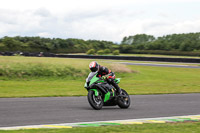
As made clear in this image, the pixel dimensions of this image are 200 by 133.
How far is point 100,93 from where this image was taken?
32.2 ft

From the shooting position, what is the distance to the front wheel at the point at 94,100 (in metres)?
9.45

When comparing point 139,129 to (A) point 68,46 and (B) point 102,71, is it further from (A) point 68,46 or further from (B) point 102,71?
(A) point 68,46

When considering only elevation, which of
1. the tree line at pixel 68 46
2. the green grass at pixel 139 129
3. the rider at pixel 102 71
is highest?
the tree line at pixel 68 46

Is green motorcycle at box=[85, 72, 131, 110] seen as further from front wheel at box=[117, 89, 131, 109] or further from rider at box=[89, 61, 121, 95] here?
rider at box=[89, 61, 121, 95]

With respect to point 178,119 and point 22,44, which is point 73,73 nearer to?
point 178,119

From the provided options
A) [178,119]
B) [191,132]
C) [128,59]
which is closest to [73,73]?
[178,119]

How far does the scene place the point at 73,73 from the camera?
25.4m

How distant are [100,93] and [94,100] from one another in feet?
1.12

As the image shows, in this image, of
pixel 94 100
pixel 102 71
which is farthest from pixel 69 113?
pixel 102 71

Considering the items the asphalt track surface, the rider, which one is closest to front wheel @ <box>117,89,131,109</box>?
the asphalt track surface

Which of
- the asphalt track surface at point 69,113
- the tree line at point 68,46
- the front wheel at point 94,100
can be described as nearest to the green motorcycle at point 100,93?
the front wheel at point 94,100

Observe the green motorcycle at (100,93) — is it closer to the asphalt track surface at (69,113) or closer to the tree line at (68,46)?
the asphalt track surface at (69,113)

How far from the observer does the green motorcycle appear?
31.2 ft

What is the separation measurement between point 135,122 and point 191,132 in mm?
1596
